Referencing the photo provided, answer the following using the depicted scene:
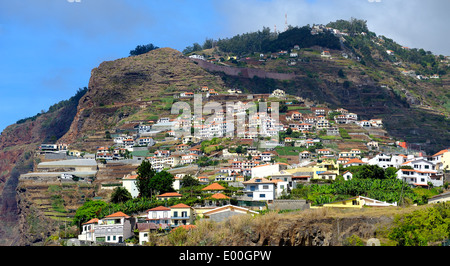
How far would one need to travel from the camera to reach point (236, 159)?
70.9m

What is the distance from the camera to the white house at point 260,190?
45.6m

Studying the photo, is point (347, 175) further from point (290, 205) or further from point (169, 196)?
point (290, 205)

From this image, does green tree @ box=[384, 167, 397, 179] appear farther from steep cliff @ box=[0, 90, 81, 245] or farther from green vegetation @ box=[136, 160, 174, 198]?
steep cliff @ box=[0, 90, 81, 245]

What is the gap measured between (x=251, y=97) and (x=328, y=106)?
42.3ft

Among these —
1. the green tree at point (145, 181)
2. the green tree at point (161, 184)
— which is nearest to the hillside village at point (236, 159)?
the green tree at point (161, 184)

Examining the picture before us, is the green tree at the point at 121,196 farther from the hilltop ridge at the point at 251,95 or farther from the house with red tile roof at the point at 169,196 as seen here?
the hilltop ridge at the point at 251,95

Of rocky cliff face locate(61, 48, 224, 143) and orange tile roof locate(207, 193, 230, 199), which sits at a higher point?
rocky cliff face locate(61, 48, 224, 143)

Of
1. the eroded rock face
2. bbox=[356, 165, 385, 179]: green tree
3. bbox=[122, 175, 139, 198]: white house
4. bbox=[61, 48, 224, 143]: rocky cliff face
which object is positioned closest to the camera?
the eroded rock face

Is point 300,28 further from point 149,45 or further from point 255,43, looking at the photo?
point 149,45

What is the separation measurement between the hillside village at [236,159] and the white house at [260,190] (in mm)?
72

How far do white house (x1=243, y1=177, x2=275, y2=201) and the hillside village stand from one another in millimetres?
72

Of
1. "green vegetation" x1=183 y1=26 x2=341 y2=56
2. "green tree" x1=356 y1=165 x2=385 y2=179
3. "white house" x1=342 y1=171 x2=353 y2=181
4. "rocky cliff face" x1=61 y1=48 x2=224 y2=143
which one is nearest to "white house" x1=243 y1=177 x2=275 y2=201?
"green tree" x1=356 y1=165 x2=385 y2=179

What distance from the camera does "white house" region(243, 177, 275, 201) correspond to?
150ft

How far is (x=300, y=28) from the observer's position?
144 meters
